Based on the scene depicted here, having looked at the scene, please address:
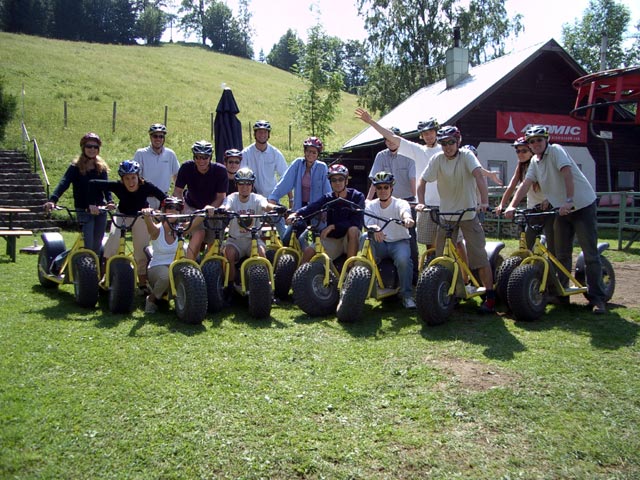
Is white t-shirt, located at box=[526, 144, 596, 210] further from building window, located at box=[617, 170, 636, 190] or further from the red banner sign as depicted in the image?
building window, located at box=[617, 170, 636, 190]

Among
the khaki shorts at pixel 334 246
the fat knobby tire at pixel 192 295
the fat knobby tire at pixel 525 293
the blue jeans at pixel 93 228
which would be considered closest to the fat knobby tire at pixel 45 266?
the blue jeans at pixel 93 228

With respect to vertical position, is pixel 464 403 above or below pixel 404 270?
below

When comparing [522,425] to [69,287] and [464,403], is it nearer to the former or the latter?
[464,403]

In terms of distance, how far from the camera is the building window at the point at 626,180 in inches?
796

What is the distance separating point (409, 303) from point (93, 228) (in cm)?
373

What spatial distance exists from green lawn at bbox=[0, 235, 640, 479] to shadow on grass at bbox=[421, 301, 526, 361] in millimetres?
28

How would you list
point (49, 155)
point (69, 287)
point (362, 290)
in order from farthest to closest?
point (49, 155) < point (69, 287) < point (362, 290)

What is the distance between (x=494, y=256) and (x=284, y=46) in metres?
97.3

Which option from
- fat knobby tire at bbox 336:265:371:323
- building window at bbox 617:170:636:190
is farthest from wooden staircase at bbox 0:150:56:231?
building window at bbox 617:170:636:190

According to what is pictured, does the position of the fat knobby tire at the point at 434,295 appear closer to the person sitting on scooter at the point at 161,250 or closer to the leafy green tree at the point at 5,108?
the person sitting on scooter at the point at 161,250

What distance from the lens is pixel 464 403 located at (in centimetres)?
384

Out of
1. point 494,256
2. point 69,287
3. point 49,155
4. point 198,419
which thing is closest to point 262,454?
point 198,419

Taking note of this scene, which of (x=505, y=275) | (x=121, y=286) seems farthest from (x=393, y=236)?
(x=121, y=286)

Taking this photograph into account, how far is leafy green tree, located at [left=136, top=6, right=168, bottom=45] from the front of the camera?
265 ft
